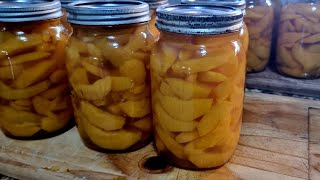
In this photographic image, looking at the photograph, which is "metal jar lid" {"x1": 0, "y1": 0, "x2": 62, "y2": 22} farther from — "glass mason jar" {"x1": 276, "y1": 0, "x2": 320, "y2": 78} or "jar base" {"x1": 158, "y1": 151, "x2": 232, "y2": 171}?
"glass mason jar" {"x1": 276, "y1": 0, "x2": 320, "y2": 78}

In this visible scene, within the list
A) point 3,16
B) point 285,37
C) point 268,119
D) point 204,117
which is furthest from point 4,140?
point 285,37


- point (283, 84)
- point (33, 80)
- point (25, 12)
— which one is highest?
point (25, 12)

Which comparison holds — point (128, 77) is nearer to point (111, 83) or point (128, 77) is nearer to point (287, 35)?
point (111, 83)

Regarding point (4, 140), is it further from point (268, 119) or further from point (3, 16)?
point (268, 119)

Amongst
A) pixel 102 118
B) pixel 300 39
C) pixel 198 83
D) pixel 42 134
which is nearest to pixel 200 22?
pixel 198 83

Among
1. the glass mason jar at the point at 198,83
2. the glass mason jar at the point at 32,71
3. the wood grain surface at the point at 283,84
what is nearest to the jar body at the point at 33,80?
the glass mason jar at the point at 32,71

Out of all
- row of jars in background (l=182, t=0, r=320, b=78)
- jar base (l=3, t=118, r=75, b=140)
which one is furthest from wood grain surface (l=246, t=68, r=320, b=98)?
jar base (l=3, t=118, r=75, b=140)

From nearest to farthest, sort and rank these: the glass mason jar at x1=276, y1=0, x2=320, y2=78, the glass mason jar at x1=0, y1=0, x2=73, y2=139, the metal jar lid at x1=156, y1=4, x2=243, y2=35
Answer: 1. the metal jar lid at x1=156, y1=4, x2=243, y2=35
2. the glass mason jar at x1=0, y1=0, x2=73, y2=139
3. the glass mason jar at x1=276, y1=0, x2=320, y2=78
